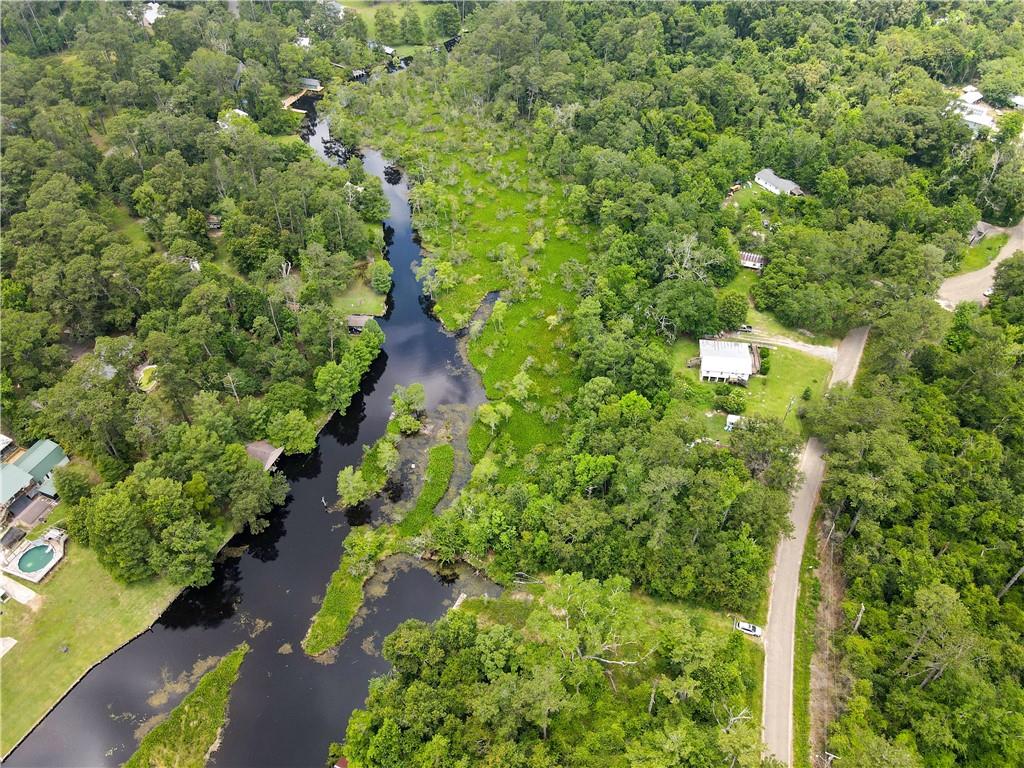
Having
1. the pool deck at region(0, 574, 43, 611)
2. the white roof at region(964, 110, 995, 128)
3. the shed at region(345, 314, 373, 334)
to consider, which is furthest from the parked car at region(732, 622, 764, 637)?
the white roof at region(964, 110, 995, 128)

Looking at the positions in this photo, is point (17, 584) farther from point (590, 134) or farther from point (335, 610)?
point (590, 134)

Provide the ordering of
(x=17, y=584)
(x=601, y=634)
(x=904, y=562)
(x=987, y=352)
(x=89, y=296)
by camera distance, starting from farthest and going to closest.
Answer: (x=89, y=296), (x=987, y=352), (x=17, y=584), (x=904, y=562), (x=601, y=634)

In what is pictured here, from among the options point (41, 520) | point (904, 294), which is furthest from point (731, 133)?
point (41, 520)

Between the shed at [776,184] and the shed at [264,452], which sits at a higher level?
the shed at [776,184]

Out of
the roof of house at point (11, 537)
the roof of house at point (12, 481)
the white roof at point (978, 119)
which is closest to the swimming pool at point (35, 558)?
the roof of house at point (11, 537)

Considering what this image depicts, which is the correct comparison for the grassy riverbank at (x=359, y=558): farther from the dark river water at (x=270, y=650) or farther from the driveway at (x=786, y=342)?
the driveway at (x=786, y=342)

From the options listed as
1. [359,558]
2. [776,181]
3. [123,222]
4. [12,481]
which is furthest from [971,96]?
[12,481]
